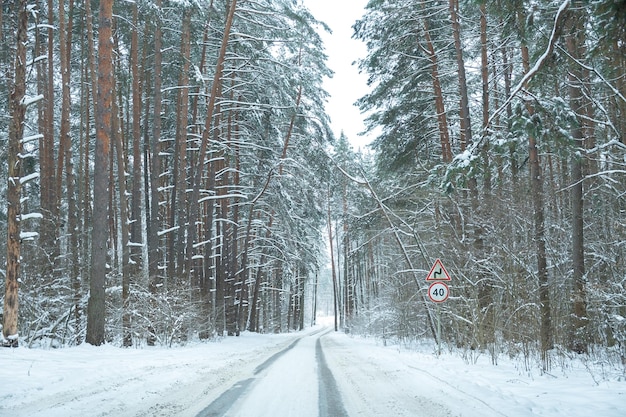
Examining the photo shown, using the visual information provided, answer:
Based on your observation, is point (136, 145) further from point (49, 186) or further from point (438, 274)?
point (438, 274)

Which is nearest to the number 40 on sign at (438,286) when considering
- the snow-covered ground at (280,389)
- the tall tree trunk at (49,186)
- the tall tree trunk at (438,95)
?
the snow-covered ground at (280,389)

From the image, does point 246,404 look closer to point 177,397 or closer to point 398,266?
point 177,397

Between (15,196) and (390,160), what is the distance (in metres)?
11.9

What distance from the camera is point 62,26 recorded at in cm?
1488

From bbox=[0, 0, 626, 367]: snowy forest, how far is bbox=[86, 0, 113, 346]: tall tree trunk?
47mm

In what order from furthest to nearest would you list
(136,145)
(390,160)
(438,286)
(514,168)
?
(390,160) → (136,145) → (514,168) → (438,286)

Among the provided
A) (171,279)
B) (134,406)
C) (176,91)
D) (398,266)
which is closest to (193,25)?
(176,91)

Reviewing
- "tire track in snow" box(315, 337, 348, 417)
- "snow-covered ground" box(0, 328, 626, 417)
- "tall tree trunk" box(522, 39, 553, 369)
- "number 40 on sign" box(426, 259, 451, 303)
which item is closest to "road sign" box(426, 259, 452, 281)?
"number 40 on sign" box(426, 259, 451, 303)

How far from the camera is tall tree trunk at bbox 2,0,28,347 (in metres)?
9.40

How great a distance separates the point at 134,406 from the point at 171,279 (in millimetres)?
12329

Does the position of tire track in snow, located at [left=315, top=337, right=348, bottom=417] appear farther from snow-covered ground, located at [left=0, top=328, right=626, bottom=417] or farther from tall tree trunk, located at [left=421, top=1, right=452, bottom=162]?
tall tree trunk, located at [left=421, top=1, right=452, bottom=162]

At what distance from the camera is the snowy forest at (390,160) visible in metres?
8.38

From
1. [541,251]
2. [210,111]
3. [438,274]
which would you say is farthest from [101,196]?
[541,251]

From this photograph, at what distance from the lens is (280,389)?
6859 mm
